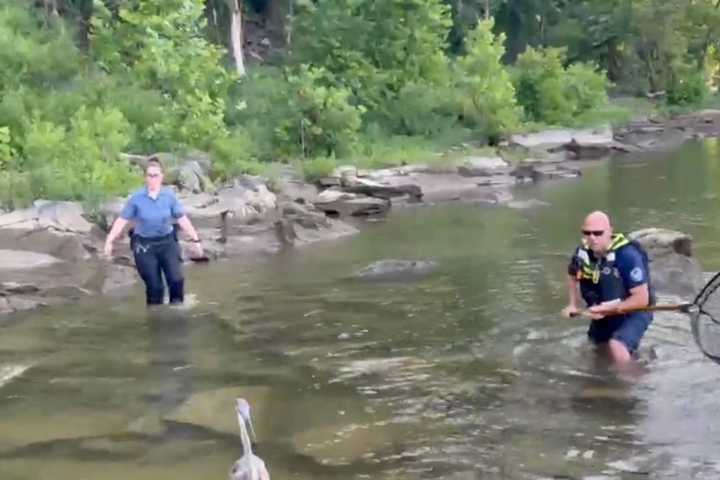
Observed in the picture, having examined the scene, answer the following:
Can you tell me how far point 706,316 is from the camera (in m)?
9.73

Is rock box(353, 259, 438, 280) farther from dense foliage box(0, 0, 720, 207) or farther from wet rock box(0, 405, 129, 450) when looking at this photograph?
wet rock box(0, 405, 129, 450)

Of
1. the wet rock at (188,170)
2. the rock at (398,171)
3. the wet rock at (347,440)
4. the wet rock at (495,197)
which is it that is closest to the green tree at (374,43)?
the rock at (398,171)

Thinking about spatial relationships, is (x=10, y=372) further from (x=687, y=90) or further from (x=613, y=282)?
(x=687, y=90)

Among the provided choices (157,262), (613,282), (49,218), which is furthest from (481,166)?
(613,282)

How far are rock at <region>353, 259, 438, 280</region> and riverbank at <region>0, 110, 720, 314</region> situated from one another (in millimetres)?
3239

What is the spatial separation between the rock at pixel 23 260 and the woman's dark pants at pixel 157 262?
3.38 metres

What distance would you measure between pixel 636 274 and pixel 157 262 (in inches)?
228

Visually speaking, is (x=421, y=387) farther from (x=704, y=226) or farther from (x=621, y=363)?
(x=704, y=226)

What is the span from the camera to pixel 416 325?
13359mm

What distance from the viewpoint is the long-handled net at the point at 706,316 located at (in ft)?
30.8

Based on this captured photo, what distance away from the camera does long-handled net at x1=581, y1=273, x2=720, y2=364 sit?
30.8 ft

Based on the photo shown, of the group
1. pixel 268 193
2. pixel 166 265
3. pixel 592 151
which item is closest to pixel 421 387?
pixel 166 265

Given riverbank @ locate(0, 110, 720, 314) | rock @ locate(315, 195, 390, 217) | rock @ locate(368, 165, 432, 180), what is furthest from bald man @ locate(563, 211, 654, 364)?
rock @ locate(368, 165, 432, 180)

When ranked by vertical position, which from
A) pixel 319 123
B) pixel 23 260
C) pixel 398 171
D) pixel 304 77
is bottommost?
pixel 398 171
